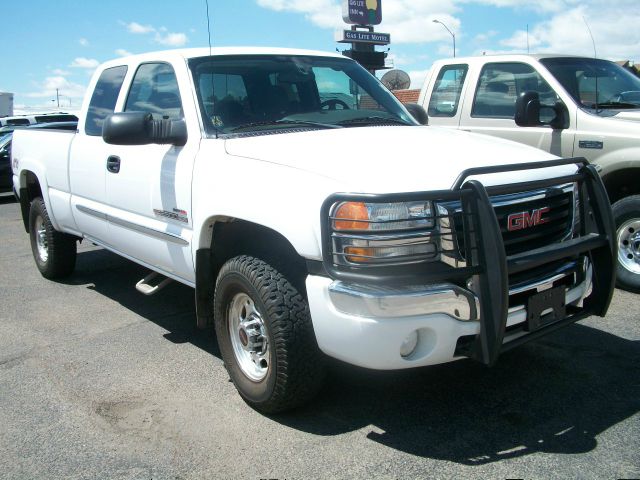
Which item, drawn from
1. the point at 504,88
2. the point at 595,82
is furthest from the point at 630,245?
the point at 504,88

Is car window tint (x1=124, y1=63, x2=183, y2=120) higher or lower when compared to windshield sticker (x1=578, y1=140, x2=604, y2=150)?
higher

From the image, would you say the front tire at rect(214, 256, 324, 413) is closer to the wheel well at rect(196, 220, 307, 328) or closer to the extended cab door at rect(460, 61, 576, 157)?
the wheel well at rect(196, 220, 307, 328)

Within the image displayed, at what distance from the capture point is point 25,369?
4477mm

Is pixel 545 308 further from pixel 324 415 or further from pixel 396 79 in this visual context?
pixel 396 79

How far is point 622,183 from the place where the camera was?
5887mm

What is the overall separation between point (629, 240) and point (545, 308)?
9.56ft

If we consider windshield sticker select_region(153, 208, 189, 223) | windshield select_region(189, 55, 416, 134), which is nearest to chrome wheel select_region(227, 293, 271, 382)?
windshield sticker select_region(153, 208, 189, 223)

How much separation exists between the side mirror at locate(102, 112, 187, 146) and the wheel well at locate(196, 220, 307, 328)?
647mm

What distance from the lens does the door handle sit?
190 inches

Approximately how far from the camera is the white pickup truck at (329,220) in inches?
117

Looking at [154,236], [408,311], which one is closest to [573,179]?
[408,311]

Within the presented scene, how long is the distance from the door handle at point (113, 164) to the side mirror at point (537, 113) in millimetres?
3417

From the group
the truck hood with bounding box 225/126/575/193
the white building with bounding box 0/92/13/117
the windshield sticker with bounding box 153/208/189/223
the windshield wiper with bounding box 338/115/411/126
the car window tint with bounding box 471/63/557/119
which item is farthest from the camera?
the white building with bounding box 0/92/13/117

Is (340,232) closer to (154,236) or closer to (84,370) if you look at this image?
(154,236)
